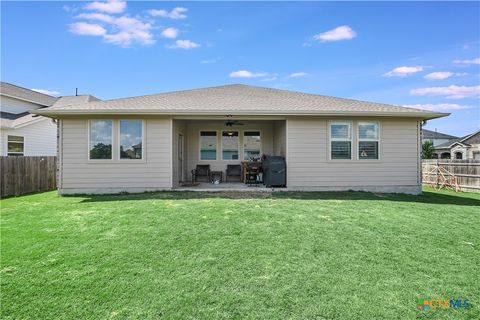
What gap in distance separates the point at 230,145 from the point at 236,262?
884 cm

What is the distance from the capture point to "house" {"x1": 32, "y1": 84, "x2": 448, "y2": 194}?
889 centimetres

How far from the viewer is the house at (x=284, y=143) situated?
8.89m

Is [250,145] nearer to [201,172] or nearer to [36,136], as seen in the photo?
[201,172]

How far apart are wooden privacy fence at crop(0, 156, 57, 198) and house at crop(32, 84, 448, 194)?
214cm

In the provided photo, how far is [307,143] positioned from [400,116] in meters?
3.15

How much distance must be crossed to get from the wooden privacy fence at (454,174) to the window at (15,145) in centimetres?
2088

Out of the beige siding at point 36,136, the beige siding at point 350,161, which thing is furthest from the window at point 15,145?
the beige siding at point 350,161

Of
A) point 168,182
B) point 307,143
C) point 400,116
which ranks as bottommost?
point 168,182

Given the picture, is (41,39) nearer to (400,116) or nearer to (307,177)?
(307,177)

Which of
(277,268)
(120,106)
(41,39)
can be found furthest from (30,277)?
(41,39)

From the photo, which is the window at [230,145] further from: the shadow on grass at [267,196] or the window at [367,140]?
the window at [367,140]

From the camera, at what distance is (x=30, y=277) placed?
10.8ft

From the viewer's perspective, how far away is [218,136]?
12.3 metres

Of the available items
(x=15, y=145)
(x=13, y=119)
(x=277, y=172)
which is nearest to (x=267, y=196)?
(x=277, y=172)
